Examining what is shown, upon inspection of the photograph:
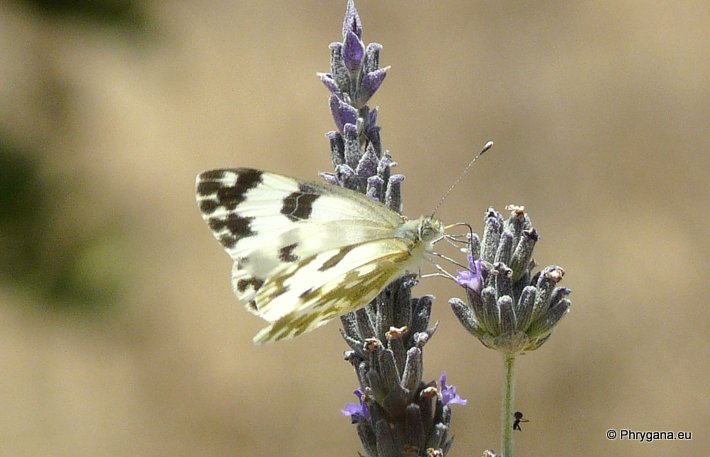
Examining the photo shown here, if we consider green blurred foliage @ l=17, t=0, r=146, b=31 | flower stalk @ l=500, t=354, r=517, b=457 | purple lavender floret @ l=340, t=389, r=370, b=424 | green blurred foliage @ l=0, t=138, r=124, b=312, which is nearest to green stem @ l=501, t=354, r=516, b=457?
flower stalk @ l=500, t=354, r=517, b=457

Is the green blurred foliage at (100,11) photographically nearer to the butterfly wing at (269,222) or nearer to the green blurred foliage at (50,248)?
the green blurred foliage at (50,248)

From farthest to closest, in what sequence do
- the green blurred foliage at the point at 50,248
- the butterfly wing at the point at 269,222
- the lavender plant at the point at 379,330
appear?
the green blurred foliage at the point at 50,248, the butterfly wing at the point at 269,222, the lavender plant at the point at 379,330

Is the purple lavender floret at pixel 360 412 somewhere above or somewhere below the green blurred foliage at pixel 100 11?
below

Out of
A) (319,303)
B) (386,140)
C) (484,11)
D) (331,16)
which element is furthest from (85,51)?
(319,303)

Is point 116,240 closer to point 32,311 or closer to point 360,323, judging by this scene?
point 32,311

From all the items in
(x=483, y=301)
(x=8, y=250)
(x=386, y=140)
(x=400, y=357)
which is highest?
(x=386, y=140)

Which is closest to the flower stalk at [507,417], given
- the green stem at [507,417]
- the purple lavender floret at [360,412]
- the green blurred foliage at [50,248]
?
the green stem at [507,417]

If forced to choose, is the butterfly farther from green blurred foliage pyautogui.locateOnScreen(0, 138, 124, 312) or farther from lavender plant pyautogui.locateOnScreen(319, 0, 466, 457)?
green blurred foliage pyautogui.locateOnScreen(0, 138, 124, 312)
